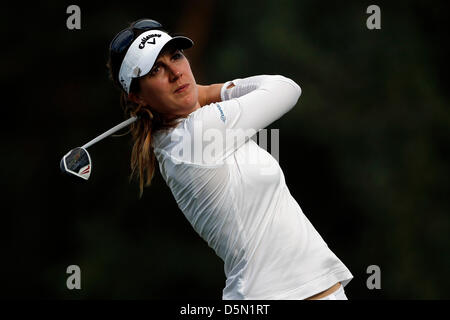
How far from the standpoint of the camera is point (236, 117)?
2.81 metres

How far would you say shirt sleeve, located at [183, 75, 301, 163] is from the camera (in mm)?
2783

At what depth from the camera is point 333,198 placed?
22.8 feet

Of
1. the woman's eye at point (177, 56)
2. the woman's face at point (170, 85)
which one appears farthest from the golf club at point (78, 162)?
the woman's eye at point (177, 56)

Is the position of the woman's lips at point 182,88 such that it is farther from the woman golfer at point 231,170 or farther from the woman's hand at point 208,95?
the woman's hand at point 208,95

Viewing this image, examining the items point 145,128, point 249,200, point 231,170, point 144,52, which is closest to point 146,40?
point 144,52

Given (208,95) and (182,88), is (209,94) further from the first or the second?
(182,88)

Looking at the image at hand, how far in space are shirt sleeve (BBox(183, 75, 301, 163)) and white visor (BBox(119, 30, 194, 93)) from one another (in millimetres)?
223

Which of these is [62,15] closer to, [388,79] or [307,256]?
[388,79]

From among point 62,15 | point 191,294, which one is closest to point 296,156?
point 191,294

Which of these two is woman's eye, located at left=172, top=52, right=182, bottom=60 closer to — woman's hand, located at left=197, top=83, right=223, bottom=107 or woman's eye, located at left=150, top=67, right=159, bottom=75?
woman's eye, located at left=150, top=67, right=159, bottom=75

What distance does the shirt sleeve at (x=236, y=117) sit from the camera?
2.78m

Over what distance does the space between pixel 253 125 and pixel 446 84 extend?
4.73 m

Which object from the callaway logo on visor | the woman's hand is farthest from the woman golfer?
the woman's hand

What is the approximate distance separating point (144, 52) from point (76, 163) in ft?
1.50
